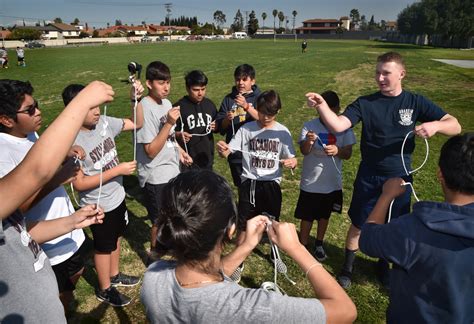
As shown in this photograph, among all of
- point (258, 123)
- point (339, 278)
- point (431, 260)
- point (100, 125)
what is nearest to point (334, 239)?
point (339, 278)

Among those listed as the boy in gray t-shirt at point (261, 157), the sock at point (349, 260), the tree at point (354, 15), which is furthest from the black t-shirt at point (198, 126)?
the tree at point (354, 15)

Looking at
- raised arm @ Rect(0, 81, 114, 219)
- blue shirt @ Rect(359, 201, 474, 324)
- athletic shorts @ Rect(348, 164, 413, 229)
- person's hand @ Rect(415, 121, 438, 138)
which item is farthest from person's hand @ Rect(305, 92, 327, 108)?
raised arm @ Rect(0, 81, 114, 219)

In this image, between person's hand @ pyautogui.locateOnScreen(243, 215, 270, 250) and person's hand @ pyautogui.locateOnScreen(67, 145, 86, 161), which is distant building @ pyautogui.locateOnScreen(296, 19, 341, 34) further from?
person's hand @ pyautogui.locateOnScreen(243, 215, 270, 250)

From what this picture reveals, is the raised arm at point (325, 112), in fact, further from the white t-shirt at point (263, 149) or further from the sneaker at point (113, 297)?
the sneaker at point (113, 297)

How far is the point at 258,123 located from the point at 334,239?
2.10m

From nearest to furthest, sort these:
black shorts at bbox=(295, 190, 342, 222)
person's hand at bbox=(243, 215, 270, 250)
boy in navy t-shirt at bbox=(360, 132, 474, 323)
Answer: boy in navy t-shirt at bbox=(360, 132, 474, 323), person's hand at bbox=(243, 215, 270, 250), black shorts at bbox=(295, 190, 342, 222)

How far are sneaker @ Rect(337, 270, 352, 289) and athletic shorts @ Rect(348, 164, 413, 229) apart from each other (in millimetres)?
626

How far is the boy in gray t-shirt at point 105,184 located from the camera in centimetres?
299

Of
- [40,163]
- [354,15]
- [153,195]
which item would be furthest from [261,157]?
[354,15]

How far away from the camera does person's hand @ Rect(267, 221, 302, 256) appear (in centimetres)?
151

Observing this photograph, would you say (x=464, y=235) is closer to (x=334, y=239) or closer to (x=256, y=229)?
(x=256, y=229)

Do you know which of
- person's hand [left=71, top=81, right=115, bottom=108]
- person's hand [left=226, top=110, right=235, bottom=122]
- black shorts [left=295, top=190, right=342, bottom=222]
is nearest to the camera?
person's hand [left=71, top=81, right=115, bottom=108]

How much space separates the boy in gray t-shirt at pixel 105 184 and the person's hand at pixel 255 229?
1.56m

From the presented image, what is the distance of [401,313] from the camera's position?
1.93 metres
